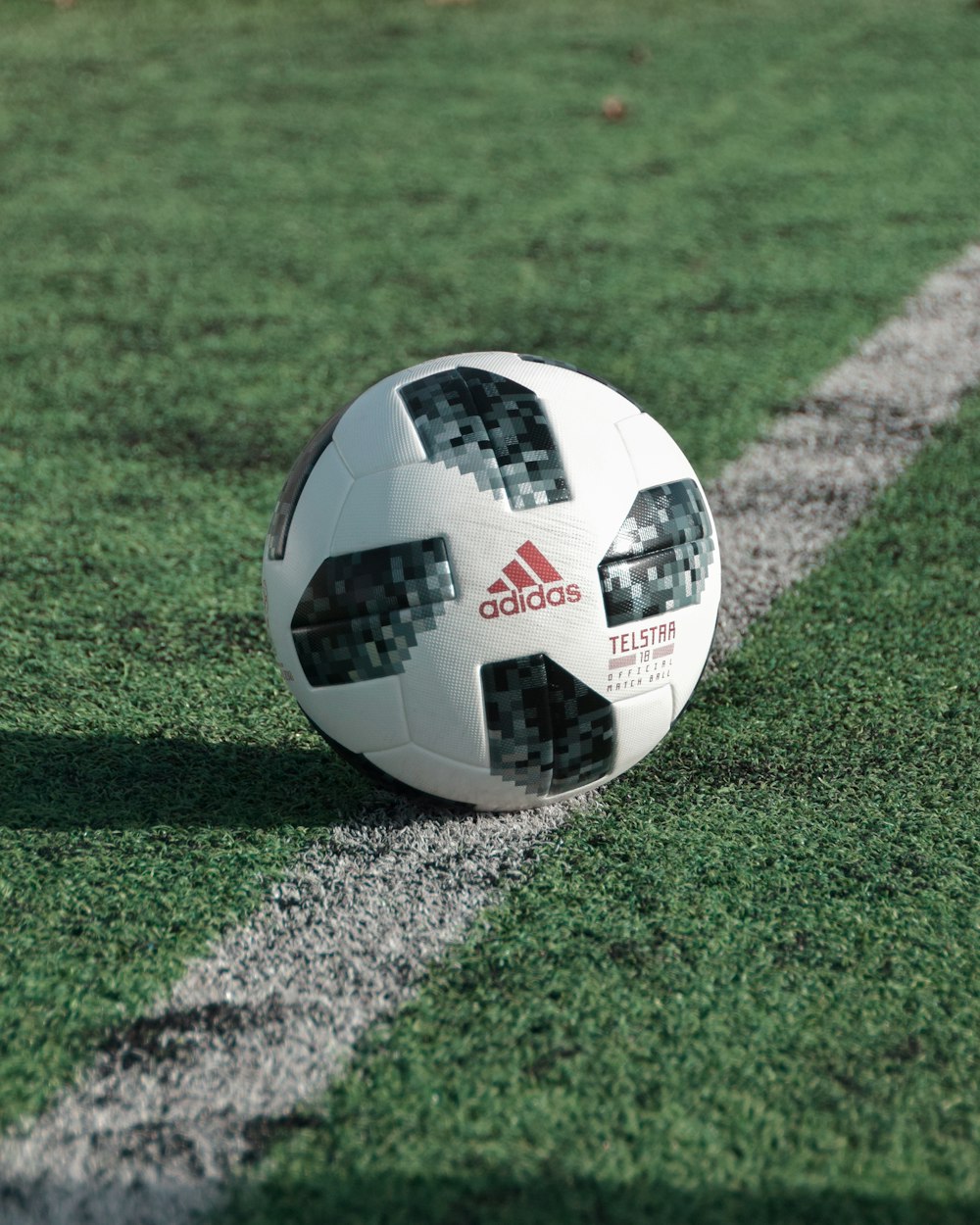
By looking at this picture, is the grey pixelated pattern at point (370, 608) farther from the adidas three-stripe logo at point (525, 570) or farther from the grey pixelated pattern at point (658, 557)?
the grey pixelated pattern at point (658, 557)

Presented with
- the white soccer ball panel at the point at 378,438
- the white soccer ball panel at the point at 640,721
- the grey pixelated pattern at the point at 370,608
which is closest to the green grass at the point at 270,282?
the white soccer ball panel at the point at 640,721

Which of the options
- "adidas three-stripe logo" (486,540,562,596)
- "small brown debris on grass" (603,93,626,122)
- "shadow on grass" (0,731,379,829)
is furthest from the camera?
"small brown debris on grass" (603,93,626,122)

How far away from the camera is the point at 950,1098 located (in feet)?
6.51

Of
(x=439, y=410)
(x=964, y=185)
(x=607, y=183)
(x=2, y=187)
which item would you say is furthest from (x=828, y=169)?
(x=439, y=410)

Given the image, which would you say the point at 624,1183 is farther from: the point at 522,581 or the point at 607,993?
the point at 522,581

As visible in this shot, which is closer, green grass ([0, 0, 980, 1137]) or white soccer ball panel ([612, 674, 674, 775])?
white soccer ball panel ([612, 674, 674, 775])

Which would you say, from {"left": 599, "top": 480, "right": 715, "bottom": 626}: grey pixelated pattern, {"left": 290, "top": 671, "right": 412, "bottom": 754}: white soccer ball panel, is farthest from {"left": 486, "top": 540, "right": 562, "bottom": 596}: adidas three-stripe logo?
{"left": 290, "top": 671, "right": 412, "bottom": 754}: white soccer ball panel

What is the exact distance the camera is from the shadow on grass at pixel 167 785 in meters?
2.67

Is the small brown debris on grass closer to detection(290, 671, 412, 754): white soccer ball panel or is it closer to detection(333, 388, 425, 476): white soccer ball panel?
detection(333, 388, 425, 476): white soccer ball panel

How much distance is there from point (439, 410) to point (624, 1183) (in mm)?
1327

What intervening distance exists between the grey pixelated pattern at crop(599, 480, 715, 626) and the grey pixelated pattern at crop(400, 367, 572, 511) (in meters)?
0.15

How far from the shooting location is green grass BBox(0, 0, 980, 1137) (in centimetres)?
267

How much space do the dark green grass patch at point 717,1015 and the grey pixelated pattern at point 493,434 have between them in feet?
2.29

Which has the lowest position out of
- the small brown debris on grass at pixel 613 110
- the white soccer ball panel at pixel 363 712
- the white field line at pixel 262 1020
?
the white field line at pixel 262 1020
